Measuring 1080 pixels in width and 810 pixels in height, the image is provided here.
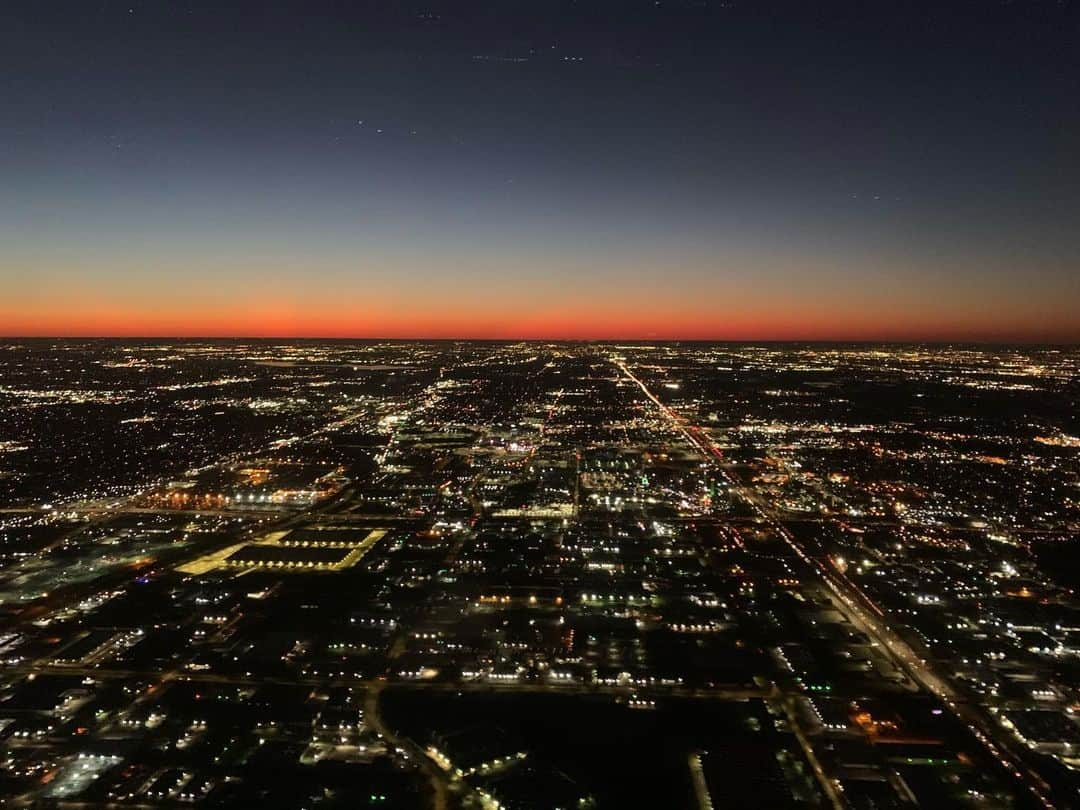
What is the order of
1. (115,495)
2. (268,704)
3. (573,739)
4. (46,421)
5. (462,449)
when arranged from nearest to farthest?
(573,739), (268,704), (115,495), (462,449), (46,421)

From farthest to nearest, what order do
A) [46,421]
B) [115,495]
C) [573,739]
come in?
[46,421], [115,495], [573,739]

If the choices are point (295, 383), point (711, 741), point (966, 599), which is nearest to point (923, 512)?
point (966, 599)

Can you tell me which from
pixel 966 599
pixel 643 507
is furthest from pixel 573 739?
pixel 643 507

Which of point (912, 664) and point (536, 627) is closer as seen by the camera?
point (912, 664)

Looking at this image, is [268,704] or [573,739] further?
[268,704]

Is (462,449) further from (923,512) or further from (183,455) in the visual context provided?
(923,512)

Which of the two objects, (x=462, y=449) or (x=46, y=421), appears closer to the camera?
(x=462, y=449)

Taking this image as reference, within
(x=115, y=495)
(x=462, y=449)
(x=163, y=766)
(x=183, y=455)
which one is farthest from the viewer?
(x=462, y=449)

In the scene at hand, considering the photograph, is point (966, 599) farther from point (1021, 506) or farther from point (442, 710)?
point (442, 710)

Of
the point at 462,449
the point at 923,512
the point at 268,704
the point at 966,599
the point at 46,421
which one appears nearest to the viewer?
the point at 268,704
